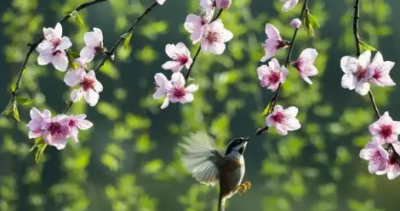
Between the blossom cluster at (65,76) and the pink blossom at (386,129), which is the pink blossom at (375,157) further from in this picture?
the blossom cluster at (65,76)

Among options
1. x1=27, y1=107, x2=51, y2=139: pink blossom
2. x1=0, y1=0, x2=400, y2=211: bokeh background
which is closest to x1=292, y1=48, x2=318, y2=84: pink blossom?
x1=27, y1=107, x2=51, y2=139: pink blossom

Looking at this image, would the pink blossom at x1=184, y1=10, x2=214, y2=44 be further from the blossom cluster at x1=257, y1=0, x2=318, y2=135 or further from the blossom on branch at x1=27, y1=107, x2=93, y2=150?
the blossom on branch at x1=27, y1=107, x2=93, y2=150

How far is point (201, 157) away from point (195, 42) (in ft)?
1.17

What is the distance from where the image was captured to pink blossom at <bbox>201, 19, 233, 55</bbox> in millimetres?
1289

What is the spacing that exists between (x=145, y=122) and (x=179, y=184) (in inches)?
10.7

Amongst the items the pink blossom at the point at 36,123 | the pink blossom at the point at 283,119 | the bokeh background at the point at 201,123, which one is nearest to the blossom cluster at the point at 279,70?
the pink blossom at the point at 283,119

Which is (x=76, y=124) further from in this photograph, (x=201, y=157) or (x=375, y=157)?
(x=375, y=157)

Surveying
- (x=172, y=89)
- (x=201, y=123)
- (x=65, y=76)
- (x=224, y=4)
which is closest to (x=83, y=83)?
(x=65, y=76)

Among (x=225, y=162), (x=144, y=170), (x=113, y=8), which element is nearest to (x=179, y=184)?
(x=144, y=170)

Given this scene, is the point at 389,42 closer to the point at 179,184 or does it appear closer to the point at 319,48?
the point at 319,48

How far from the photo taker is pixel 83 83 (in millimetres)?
1324

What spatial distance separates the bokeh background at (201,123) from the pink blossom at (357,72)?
5.63 ft

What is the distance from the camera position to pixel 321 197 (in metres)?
3.02

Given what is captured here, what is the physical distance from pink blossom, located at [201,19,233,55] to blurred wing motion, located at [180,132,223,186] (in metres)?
0.20
